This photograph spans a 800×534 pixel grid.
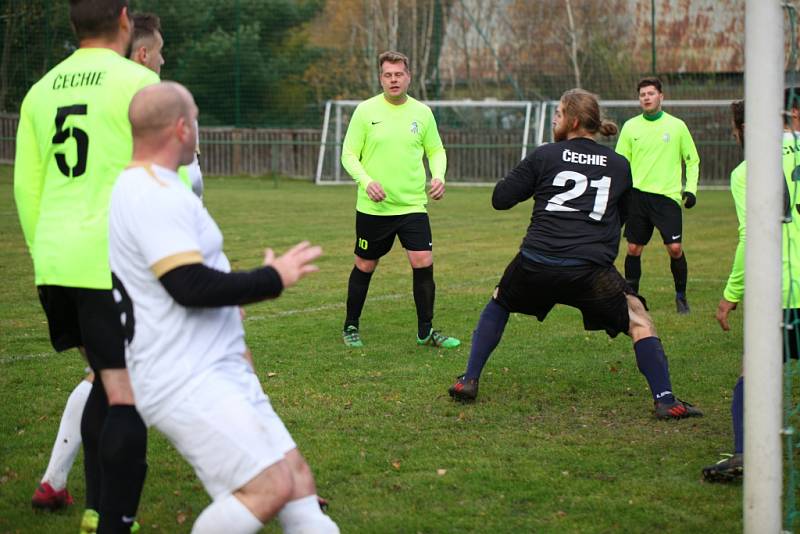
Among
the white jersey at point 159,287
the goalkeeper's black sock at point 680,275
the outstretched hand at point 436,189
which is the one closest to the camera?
the white jersey at point 159,287

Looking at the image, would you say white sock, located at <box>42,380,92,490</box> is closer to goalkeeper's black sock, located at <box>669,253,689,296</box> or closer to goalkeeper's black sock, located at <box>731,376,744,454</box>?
goalkeeper's black sock, located at <box>731,376,744,454</box>

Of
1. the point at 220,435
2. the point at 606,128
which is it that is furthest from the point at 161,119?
the point at 606,128

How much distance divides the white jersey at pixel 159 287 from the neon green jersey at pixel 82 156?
63cm

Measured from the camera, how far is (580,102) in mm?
5992

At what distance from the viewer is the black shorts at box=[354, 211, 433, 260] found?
8.35 meters

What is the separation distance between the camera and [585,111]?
5.97 m

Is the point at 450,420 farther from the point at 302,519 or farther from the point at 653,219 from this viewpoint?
the point at 653,219

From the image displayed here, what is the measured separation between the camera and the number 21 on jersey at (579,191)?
596 cm

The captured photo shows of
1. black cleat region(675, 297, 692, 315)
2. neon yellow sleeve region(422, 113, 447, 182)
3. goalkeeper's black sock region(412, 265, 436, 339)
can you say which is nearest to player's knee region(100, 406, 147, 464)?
goalkeeper's black sock region(412, 265, 436, 339)

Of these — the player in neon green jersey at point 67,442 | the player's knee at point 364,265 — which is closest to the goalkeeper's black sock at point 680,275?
the player's knee at point 364,265

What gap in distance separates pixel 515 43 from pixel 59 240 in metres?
25.1

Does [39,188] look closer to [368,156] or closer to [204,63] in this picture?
[368,156]

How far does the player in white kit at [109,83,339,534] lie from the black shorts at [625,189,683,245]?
7698 mm

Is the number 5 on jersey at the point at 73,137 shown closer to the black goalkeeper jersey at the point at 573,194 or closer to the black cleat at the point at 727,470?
the black goalkeeper jersey at the point at 573,194
